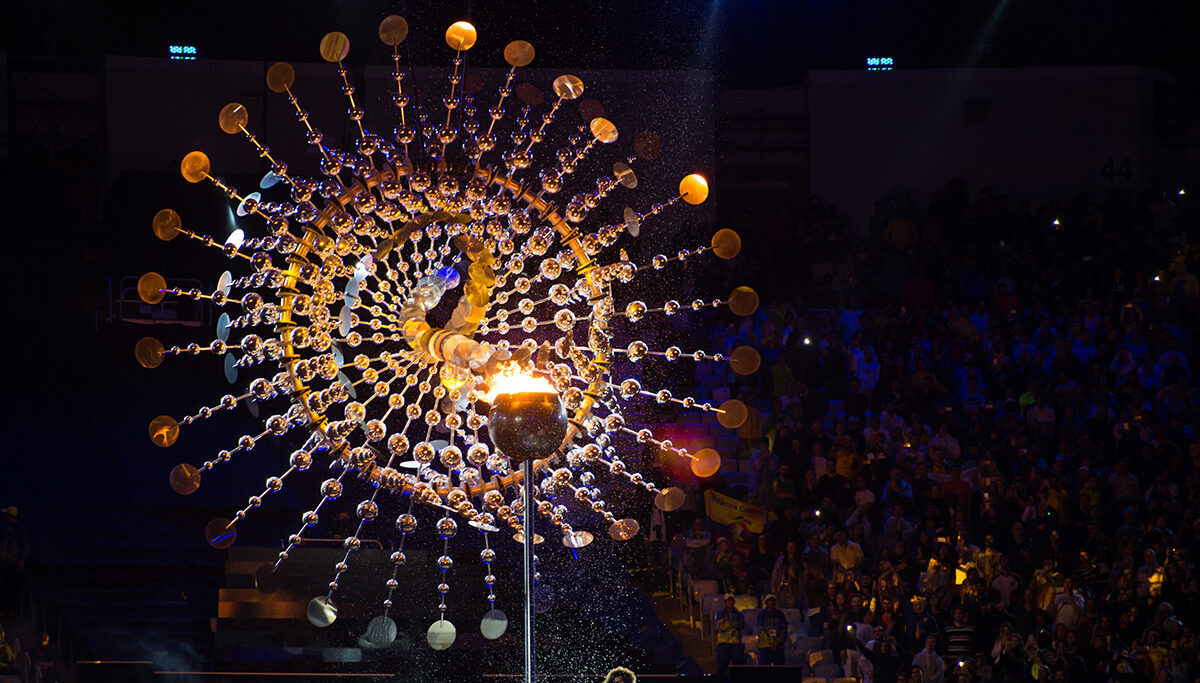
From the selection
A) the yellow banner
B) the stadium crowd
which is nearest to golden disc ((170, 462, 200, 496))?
the stadium crowd

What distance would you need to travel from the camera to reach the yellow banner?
9070 mm

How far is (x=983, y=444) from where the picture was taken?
9.59 metres

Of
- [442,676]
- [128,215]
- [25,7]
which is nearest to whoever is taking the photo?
[442,676]

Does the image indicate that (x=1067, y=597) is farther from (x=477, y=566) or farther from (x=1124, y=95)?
(x=1124, y=95)

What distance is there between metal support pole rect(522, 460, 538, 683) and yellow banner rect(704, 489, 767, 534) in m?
5.51

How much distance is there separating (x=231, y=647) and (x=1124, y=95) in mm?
9970

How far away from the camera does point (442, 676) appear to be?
7.43 metres

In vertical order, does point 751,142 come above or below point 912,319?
above

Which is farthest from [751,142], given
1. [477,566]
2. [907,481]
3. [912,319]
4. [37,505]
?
[37,505]

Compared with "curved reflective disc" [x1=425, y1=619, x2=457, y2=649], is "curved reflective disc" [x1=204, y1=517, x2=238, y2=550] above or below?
above

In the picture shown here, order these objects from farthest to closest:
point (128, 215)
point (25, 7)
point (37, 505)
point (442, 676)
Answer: point (25, 7), point (128, 215), point (37, 505), point (442, 676)

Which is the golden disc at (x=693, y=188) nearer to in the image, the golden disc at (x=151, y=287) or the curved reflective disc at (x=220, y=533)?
the golden disc at (x=151, y=287)

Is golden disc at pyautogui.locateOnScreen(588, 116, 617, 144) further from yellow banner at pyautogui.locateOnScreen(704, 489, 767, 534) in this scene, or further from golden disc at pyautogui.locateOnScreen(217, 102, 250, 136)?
yellow banner at pyautogui.locateOnScreen(704, 489, 767, 534)

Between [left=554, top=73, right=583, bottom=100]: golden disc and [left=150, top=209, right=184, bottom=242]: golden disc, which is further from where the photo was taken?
[left=554, top=73, right=583, bottom=100]: golden disc
